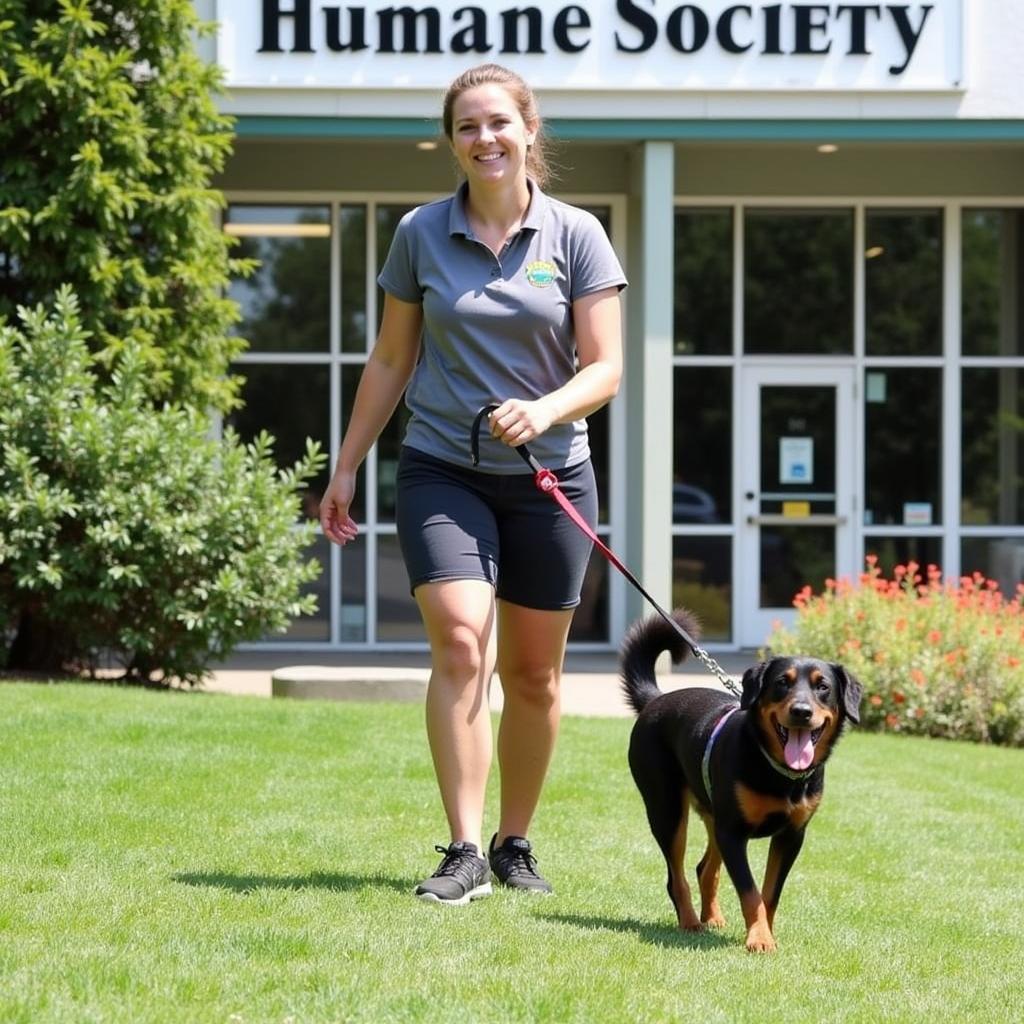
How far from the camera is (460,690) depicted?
4.78m

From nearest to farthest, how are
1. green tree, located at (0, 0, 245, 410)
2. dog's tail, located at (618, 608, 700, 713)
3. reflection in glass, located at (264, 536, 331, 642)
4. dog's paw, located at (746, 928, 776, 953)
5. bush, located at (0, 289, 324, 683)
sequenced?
1. dog's paw, located at (746, 928, 776, 953)
2. dog's tail, located at (618, 608, 700, 713)
3. bush, located at (0, 289, 324, 683)
4. green tree, located at (0, 0, 245, 410)
5. reflection in glass, located at (264, 536, 331, 642)

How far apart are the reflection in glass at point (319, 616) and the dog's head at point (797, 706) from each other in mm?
10511

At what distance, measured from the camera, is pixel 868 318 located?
15062 mm

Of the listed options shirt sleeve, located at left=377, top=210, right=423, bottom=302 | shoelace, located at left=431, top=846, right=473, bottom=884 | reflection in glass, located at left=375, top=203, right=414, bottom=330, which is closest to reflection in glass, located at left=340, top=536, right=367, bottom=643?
reflection in glass, located at left=375, top=203, right=414, bottom=330

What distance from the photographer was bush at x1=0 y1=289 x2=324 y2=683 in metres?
10.3

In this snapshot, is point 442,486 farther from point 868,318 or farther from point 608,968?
point 868,318

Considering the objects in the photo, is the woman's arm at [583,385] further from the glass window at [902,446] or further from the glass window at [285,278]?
the glass window at [902,446]

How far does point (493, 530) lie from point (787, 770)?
1.04m

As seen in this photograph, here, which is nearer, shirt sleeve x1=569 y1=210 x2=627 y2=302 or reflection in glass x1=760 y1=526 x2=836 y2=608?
shirt sleeve x1=569 y1=210 x2=627 y2=302

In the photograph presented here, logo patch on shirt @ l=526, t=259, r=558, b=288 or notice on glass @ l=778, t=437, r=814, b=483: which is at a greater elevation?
logo patch on shirt @ l=526, t=259, r=558, b=288

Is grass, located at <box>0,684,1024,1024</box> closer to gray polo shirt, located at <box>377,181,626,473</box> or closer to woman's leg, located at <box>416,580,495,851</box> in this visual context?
woman's leg, located at <box>416,580,495,851</box>

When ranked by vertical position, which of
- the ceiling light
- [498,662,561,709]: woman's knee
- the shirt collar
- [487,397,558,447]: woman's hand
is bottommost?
[498,662,561,709]: woman's knee

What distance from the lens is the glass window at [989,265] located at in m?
15.1

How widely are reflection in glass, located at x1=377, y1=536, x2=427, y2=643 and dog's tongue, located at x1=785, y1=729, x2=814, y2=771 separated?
1063cm
